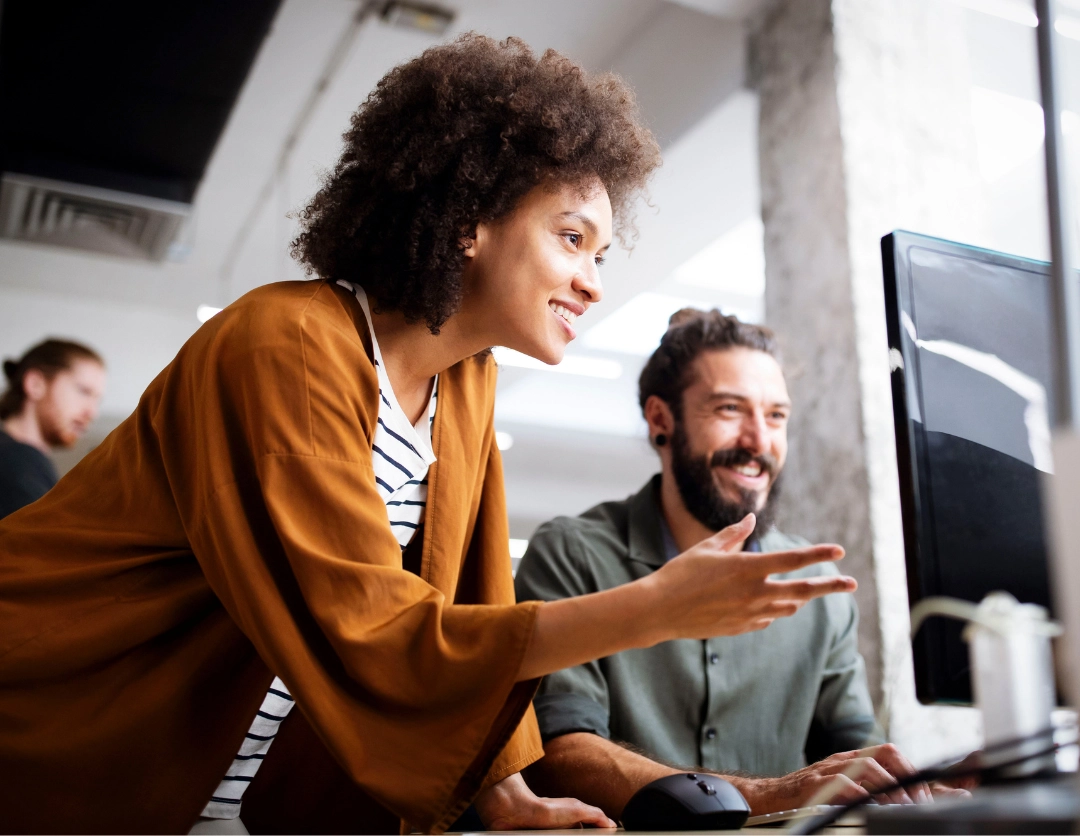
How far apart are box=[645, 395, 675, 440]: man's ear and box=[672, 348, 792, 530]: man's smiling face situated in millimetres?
40

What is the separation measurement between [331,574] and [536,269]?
514 mm

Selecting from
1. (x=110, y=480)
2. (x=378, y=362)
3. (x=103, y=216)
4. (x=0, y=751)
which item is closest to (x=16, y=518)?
(x=110, y=480)

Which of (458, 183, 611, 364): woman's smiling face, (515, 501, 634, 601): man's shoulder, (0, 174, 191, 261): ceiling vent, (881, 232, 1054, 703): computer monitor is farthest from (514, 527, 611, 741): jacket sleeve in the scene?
(0, 174, 191, 261): ceiling vent

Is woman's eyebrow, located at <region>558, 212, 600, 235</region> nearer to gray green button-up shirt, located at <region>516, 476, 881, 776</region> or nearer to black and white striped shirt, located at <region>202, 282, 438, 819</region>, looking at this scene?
black and white striped shirt, located at <region>202, 282, 438, 819</region>

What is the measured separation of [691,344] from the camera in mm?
1970

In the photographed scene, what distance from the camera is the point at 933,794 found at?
1.05 m

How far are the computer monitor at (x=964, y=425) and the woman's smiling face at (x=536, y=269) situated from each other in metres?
0.46

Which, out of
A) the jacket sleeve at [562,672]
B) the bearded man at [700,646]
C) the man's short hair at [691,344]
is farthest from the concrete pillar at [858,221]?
the jacket sleeve at [562,672]

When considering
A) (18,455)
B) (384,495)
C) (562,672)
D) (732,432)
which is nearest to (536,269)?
(384,495)

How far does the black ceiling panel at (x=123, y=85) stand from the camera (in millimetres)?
2658

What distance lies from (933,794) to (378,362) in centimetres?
73

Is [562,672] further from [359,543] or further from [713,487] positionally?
Answer: [359,543]

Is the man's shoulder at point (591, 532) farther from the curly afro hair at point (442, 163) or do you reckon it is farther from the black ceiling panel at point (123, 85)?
the black ceiling panel at point (123, 85)

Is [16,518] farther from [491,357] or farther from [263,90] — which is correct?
[263,90]
